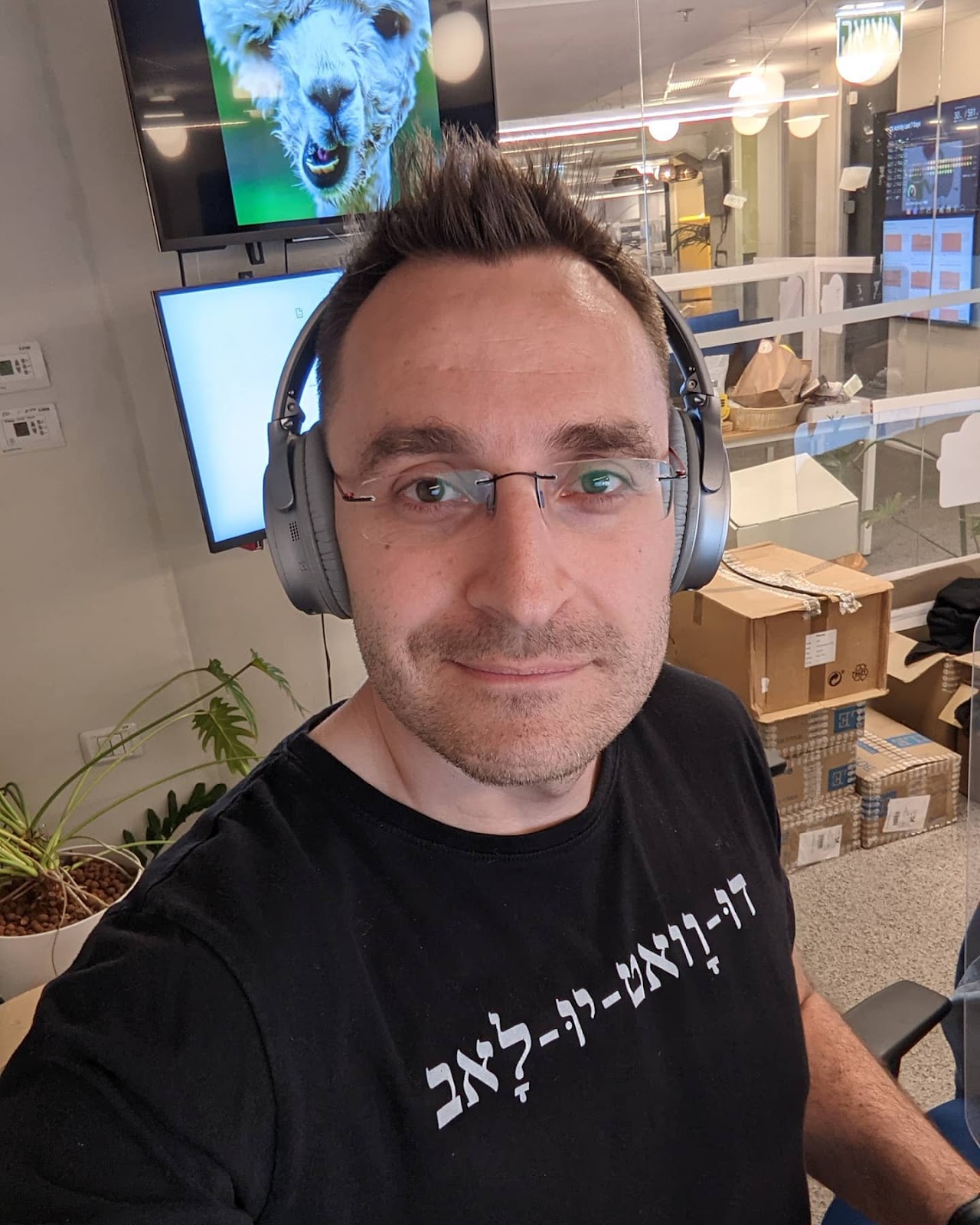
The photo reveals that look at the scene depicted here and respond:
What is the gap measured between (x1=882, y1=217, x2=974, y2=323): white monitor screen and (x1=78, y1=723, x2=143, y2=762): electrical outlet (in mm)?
2927

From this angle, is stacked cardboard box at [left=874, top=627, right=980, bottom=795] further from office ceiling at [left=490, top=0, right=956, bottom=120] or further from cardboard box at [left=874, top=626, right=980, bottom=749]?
office ceiling at [left=490, top=0, right=956, bottom=120]

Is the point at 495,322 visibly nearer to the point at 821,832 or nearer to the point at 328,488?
the point at 328,488

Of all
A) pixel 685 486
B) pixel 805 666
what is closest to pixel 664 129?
A: pixel 805 666

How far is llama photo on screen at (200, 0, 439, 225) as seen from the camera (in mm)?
1819

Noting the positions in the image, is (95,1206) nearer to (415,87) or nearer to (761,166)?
(415,87)

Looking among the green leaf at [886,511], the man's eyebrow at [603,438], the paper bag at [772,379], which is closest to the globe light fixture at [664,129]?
the paper bag at [772,379]

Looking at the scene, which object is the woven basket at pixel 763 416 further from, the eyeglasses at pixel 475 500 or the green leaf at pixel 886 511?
the eyeglasses at pixel 475 500

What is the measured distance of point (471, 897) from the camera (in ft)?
2.56

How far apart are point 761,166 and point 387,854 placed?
303cm

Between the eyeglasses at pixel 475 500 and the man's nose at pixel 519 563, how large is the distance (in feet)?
0.03

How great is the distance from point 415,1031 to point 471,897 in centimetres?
12

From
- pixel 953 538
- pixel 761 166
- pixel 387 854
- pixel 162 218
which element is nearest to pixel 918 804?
pixel 953 538

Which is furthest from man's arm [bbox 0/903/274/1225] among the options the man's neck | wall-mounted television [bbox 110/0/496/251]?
wall-mounted television [bbox 110/0/496/251]

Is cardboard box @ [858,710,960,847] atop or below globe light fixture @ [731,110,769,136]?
below
